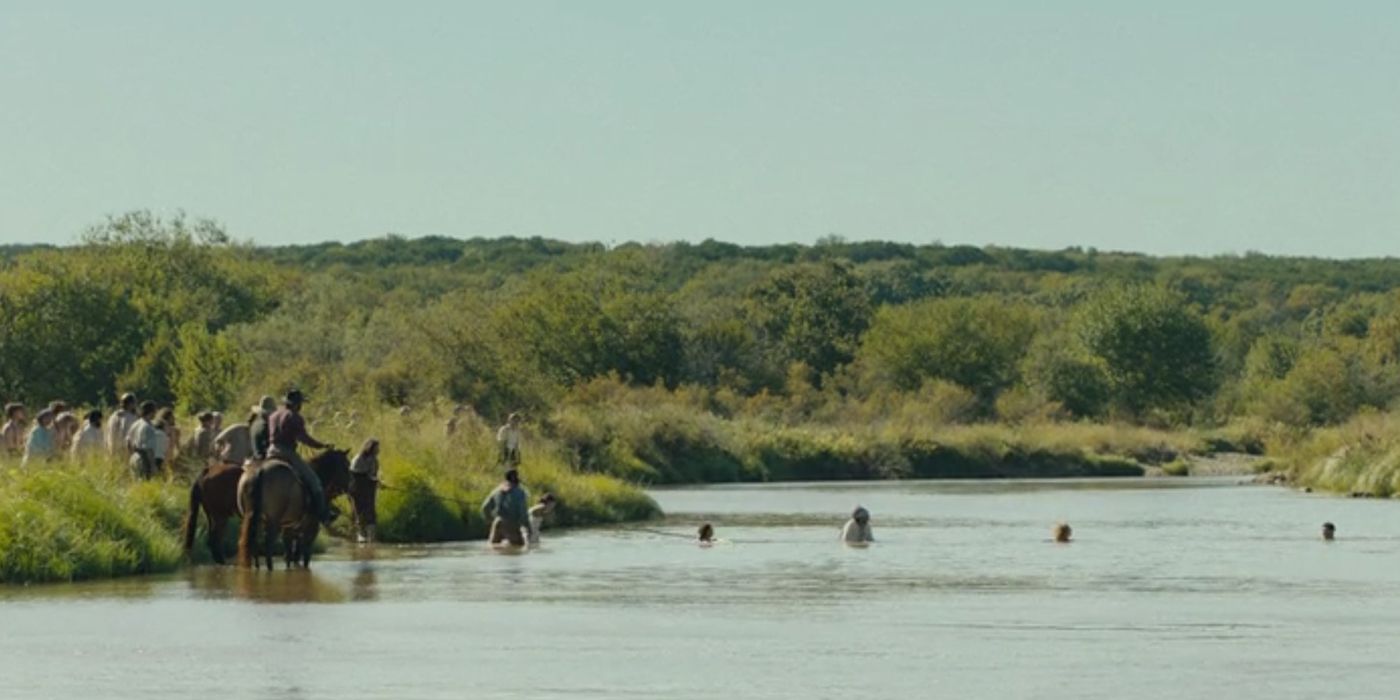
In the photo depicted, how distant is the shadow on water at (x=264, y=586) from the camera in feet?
91.2

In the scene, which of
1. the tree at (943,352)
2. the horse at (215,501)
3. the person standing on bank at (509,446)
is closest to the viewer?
the horse at (215,501)

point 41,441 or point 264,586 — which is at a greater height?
point 41,441

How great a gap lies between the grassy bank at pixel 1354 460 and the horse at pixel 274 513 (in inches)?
1413

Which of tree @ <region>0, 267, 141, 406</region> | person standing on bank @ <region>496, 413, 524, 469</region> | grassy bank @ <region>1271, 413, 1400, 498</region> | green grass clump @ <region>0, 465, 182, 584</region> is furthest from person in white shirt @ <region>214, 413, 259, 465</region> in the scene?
tree @ <region>0, 267, 141, 406</region>

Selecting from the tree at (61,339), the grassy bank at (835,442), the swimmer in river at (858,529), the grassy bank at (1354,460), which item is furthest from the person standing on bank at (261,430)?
the tree at (61,339)

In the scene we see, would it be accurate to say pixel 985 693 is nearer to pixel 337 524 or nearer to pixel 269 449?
pixel 269 449

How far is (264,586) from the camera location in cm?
2942

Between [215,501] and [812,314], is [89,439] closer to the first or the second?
[215,501]

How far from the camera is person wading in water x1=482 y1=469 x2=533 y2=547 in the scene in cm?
3866

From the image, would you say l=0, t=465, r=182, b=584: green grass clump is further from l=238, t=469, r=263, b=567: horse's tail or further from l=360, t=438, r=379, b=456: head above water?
l=360, t=438, r=379, b=456: head above water

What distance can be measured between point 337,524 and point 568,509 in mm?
8391

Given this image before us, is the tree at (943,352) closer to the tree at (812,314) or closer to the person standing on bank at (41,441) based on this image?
the tree at (812,314)

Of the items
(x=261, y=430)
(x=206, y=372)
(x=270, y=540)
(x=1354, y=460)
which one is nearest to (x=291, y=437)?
(x=261, y=430)

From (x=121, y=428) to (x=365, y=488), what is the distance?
11.4 ft
